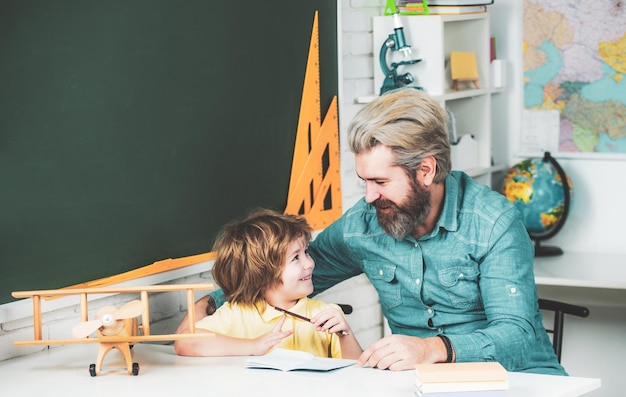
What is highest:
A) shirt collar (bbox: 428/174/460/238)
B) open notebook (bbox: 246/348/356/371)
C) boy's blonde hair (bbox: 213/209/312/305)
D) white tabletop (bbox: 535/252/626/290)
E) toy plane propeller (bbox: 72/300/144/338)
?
shirt collar (bbox: 428/174/460/238)

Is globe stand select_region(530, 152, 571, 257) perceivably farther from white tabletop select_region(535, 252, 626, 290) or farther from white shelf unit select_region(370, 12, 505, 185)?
white shelf unit select_region(370, 12, 505, 185)

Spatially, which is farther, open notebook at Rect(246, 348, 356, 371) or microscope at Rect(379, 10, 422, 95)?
microscope at Rect(379, 10, 422, 95)

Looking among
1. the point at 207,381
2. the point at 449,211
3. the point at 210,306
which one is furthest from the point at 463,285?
the point at 207,381

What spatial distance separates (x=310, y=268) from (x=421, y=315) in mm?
345

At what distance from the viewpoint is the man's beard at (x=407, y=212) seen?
2.53 metres

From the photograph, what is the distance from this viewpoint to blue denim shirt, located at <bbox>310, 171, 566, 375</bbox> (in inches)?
93.9

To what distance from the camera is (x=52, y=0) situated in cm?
237

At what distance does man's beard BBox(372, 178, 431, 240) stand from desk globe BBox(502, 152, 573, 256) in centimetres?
140

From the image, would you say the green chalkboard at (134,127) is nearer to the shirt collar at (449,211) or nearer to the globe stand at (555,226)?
the shirt collar at (449,211)

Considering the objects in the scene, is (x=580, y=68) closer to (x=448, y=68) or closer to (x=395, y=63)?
(x=448, y=68)

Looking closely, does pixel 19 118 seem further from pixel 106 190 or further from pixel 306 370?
→ pixel 306 370

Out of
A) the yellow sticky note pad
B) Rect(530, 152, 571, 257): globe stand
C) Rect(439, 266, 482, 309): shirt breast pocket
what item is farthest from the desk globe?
Rect(439, 266, 482, 309): shirt breast pocket

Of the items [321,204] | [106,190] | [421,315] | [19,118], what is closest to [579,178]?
[321,204]

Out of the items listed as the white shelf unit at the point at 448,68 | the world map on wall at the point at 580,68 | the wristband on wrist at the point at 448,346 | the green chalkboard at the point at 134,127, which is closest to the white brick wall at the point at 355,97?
the white shelf unit at the point at 448,68
